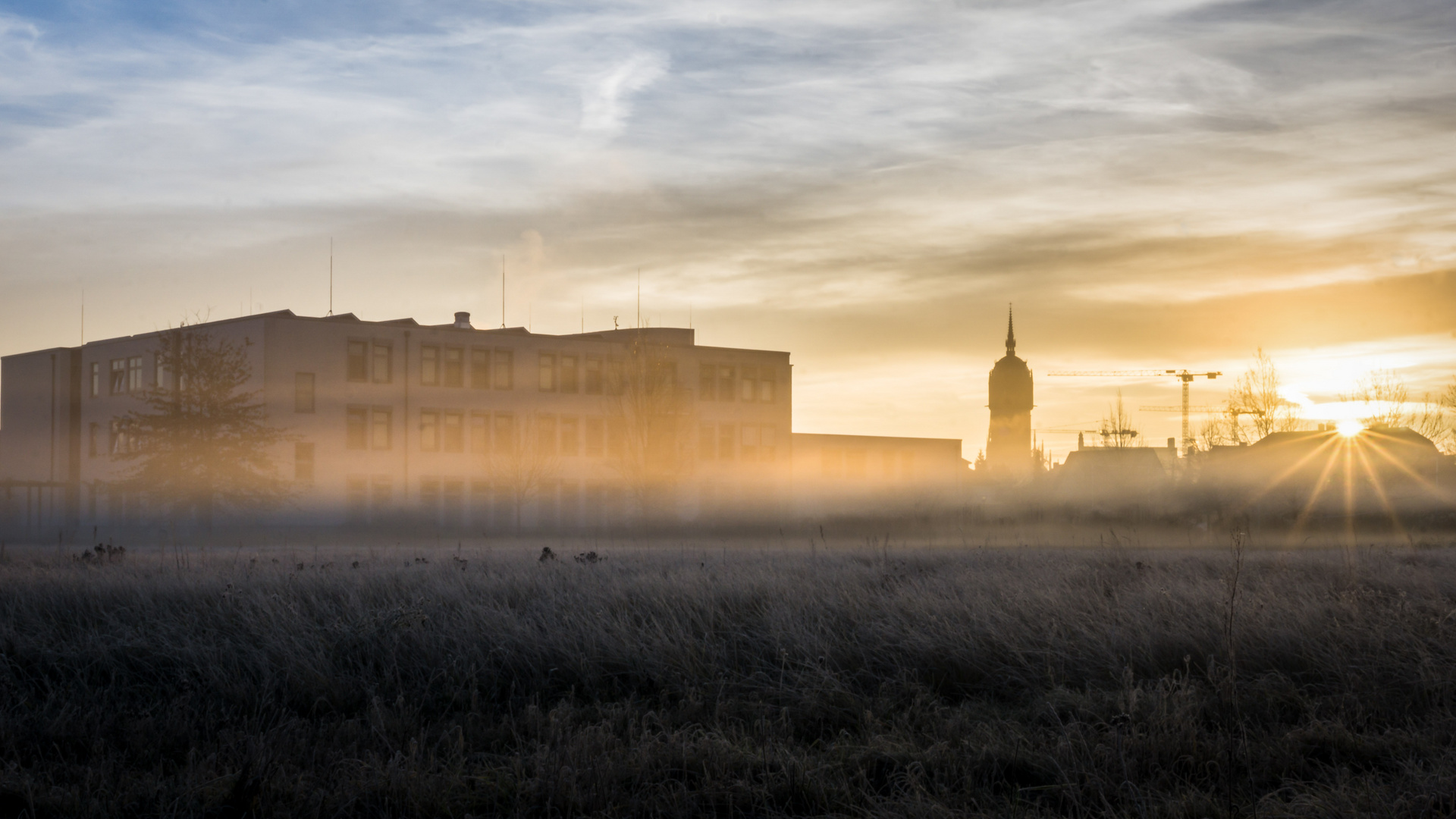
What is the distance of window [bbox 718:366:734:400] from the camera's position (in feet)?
240

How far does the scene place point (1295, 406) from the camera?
65062mm

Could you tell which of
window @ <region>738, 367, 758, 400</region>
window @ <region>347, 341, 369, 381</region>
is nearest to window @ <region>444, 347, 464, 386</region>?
window @ <region>347, 341, 369, 381</region>

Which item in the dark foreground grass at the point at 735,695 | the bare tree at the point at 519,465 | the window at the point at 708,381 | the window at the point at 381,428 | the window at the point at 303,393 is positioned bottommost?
the dark foreground grass at the point at 735,695

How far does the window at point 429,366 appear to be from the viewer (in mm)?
62594

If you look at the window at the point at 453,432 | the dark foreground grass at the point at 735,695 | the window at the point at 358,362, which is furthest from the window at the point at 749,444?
the dark foreground grass at the point at 735,695

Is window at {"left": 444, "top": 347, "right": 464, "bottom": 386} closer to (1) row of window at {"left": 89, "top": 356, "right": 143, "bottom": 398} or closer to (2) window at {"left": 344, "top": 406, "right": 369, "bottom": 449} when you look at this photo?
(2) window at {"left": 344, "top": 406, "right": 369, "bottom": 449}

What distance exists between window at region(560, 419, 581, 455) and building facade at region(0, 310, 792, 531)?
117 mm

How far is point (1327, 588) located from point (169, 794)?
37.4 feet

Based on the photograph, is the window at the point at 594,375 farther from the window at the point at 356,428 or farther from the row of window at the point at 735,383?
the window at the point at 356,428

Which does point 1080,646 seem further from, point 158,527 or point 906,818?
point 158,527

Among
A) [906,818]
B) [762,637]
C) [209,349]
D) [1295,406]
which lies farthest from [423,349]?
[906,818]

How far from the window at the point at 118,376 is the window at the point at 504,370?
62.3 ft

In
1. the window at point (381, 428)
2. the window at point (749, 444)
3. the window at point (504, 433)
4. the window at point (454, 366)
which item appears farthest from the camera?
the window at point (749, 444)

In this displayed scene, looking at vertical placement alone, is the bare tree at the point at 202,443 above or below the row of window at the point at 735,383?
below
